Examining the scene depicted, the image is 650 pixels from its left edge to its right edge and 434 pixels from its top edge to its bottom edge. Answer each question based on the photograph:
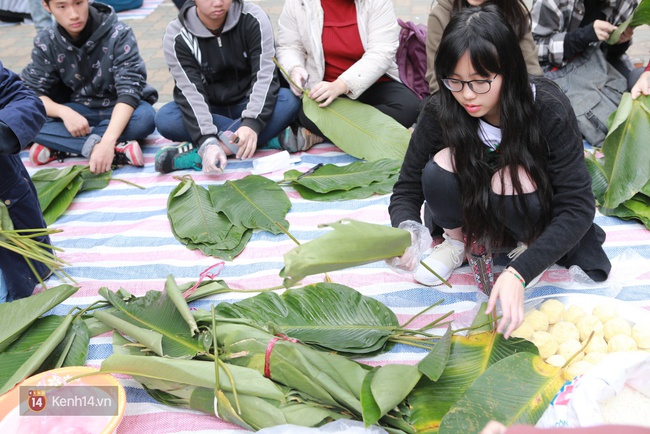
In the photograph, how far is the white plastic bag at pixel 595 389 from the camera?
1.15 m

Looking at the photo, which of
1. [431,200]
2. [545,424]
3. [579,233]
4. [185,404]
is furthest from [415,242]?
[185,404]

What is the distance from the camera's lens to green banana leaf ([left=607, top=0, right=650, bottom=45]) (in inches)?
88.7

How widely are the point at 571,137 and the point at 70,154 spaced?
87.5 inches

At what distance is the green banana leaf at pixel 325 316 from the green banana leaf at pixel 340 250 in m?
0.41

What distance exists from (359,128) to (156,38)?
272cm

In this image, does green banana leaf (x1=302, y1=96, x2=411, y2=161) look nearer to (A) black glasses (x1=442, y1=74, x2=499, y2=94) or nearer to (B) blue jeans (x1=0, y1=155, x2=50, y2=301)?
(A) black glasses (x1=442, y1=74, x2=499, y2=94)

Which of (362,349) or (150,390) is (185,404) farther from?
(362,349)

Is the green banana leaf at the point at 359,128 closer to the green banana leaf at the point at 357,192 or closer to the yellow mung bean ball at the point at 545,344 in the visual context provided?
the green banana leaf at the point at 357,192

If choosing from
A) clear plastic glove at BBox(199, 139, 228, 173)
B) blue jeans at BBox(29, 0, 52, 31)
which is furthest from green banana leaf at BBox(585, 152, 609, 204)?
blue jeans at BBox(29, 0, 52, 31)

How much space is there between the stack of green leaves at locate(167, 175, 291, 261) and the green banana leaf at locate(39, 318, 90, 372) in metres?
0.52

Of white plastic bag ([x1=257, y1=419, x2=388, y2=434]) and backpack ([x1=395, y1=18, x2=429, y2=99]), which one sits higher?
backpack ([x1=395, y1=18, x2=429, y2=99])

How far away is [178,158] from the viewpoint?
273 cm

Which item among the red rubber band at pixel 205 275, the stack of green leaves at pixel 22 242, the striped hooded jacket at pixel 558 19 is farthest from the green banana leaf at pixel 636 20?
the stack of green leaves at pixel 22 242

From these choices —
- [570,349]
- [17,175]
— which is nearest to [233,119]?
[17,175]
